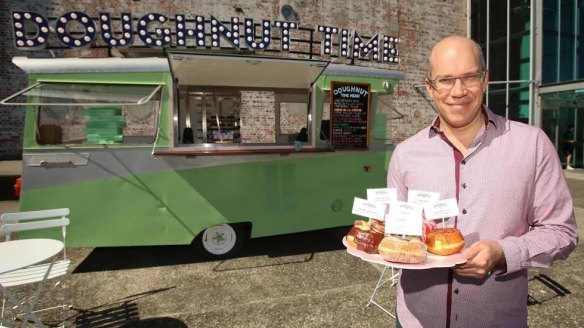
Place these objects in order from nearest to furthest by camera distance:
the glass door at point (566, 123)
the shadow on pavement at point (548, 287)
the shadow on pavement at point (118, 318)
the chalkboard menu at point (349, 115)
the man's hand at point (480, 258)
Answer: the man's hand at point (480, 258)
the shadow on pavement at point (118, 318)
the shadow on pavement at point (548, 287)
the chalkboard menu at point (349, 115)
the glass door at point (566, 123)

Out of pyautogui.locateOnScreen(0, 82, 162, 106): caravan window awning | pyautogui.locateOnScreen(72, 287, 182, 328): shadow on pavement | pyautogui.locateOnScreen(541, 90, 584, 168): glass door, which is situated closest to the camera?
pyautogui.locateOnScreen(72, 287, 182, 328): shadow on pavement

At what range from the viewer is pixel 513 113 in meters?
14.5

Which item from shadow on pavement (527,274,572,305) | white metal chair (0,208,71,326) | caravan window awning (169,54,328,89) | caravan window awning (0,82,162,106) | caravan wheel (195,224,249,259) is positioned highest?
caravan window awning (169,54,328,89)

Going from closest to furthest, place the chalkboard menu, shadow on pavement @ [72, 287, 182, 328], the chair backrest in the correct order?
shadow on pavement @ [72, 287, 182, 328]
the chair backrest
the chalkboard menu

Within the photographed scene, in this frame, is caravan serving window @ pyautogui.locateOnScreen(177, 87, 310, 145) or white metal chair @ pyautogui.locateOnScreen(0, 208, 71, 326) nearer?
white metal chair @ pyautogui.locateOnScreen(0, 208, 71, 326)

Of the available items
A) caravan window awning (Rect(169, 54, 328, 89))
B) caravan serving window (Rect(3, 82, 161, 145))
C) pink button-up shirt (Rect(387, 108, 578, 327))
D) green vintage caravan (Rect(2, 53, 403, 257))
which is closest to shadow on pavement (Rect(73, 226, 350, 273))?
green vintage caravan (Rect(2, 53, 403, 257))

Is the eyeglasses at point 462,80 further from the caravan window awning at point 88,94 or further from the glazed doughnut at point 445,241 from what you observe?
the caravan window awning at point 88,94

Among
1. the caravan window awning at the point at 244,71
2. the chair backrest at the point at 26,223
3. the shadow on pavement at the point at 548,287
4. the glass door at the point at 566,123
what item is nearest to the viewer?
the chair backrest at the point at 26,223

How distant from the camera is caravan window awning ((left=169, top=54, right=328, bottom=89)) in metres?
4.36

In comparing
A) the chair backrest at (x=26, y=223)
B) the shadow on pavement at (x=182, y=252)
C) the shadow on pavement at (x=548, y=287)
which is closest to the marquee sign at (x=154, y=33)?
the chair backrest at (x=26, y=223)

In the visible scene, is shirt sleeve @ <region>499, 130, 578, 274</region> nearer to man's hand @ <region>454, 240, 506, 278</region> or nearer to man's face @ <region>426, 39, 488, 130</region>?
man's hand @ <region>454, 240, 506, 278</region>

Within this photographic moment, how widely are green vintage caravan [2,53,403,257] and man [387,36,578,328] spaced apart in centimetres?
311

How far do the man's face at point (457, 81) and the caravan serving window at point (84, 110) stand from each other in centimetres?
370

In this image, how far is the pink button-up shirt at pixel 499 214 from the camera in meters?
1.43
